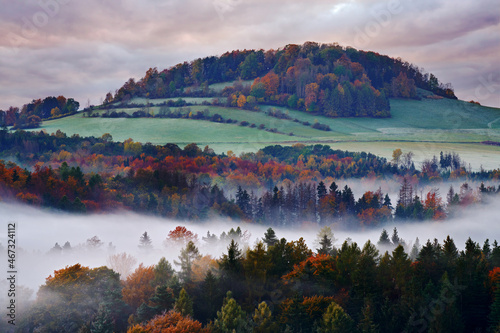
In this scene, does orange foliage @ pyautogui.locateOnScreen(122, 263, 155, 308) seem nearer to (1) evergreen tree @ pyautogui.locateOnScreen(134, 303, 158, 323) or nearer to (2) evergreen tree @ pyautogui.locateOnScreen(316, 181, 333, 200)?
(1) evergreen tree @ pyautogui.locateOnScreen(134, 303, 158, 323)

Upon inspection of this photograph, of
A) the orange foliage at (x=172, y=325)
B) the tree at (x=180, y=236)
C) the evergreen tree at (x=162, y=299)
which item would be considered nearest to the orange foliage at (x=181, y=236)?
the tree at (x=180, y=236)

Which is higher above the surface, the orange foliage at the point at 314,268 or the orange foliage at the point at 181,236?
the orange foliage at the point at 314,268

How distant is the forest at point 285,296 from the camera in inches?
2249

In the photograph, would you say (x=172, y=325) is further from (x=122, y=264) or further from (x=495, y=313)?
(x=122, y=264)

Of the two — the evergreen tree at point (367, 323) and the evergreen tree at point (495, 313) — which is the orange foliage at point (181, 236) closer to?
the evergreen tree at point (367, 323)

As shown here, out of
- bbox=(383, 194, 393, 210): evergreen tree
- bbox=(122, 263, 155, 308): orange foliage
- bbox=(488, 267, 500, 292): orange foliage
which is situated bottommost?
bbox=(383, 194, 393, 210): evergreen tree

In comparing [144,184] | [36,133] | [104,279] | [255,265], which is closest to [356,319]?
[255,265]

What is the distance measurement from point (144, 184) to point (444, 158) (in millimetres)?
109059

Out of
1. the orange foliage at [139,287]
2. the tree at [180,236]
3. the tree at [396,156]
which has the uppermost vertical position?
the tree at [396,156]

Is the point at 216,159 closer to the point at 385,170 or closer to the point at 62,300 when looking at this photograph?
the point at 385,170

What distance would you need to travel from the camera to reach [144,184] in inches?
5994

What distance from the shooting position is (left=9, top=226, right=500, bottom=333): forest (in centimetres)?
5712

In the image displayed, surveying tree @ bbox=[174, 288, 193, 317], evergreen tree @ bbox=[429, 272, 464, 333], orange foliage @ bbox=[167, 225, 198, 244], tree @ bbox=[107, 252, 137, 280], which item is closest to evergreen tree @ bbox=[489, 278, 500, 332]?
evergreen tree @ bbox=[429, 272, 464, 333]

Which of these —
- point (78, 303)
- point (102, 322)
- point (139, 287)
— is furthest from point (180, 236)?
point (102, 322)
